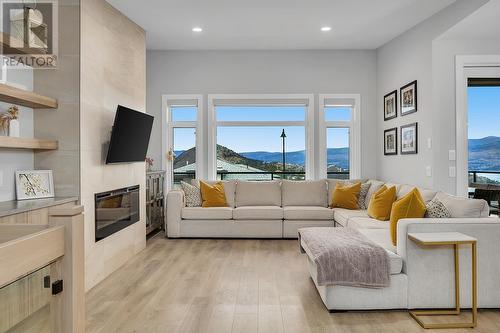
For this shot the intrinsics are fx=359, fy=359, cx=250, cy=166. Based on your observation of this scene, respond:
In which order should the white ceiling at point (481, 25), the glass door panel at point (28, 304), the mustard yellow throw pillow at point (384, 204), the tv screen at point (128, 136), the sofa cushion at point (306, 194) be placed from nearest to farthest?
the glass door panel at point (28, 304)
the white ceiling at point (481, 25)
the tv screen at point (128, 136)
the mustard yellow throw pillow at point (384, 204)
the sofa cushion at point (306, 194)

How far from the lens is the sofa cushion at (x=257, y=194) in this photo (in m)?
5.93

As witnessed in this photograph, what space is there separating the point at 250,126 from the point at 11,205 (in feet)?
14.3

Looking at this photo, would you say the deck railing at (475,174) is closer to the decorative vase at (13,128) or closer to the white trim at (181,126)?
the white trim at (181,126)

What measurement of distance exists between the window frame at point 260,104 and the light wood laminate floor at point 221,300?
2.18 m

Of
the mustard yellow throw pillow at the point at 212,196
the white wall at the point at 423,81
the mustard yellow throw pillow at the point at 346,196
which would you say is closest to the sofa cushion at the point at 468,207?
A: the white wall at the point at 423,81

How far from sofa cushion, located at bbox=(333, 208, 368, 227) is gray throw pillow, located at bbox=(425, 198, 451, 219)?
4.89ft

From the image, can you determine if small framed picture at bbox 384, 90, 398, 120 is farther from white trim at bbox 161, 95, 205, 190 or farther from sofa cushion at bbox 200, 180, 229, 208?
white trim at bbox 161, 95, 205, 190

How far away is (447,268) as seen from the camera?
2881mm

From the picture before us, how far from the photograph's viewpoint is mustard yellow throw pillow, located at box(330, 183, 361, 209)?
559 centimetres

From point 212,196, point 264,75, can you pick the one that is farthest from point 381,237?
point 264,75

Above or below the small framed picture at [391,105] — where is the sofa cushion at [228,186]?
below

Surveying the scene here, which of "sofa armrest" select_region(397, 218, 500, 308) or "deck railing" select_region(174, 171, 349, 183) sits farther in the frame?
"deck railing" select_region(174, 171, 349, 183)

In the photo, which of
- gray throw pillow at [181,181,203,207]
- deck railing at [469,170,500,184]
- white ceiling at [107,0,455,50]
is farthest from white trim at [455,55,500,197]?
gray throw pillow at [181,181,203,207]

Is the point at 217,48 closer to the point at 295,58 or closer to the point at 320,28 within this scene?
the point at 295,58
